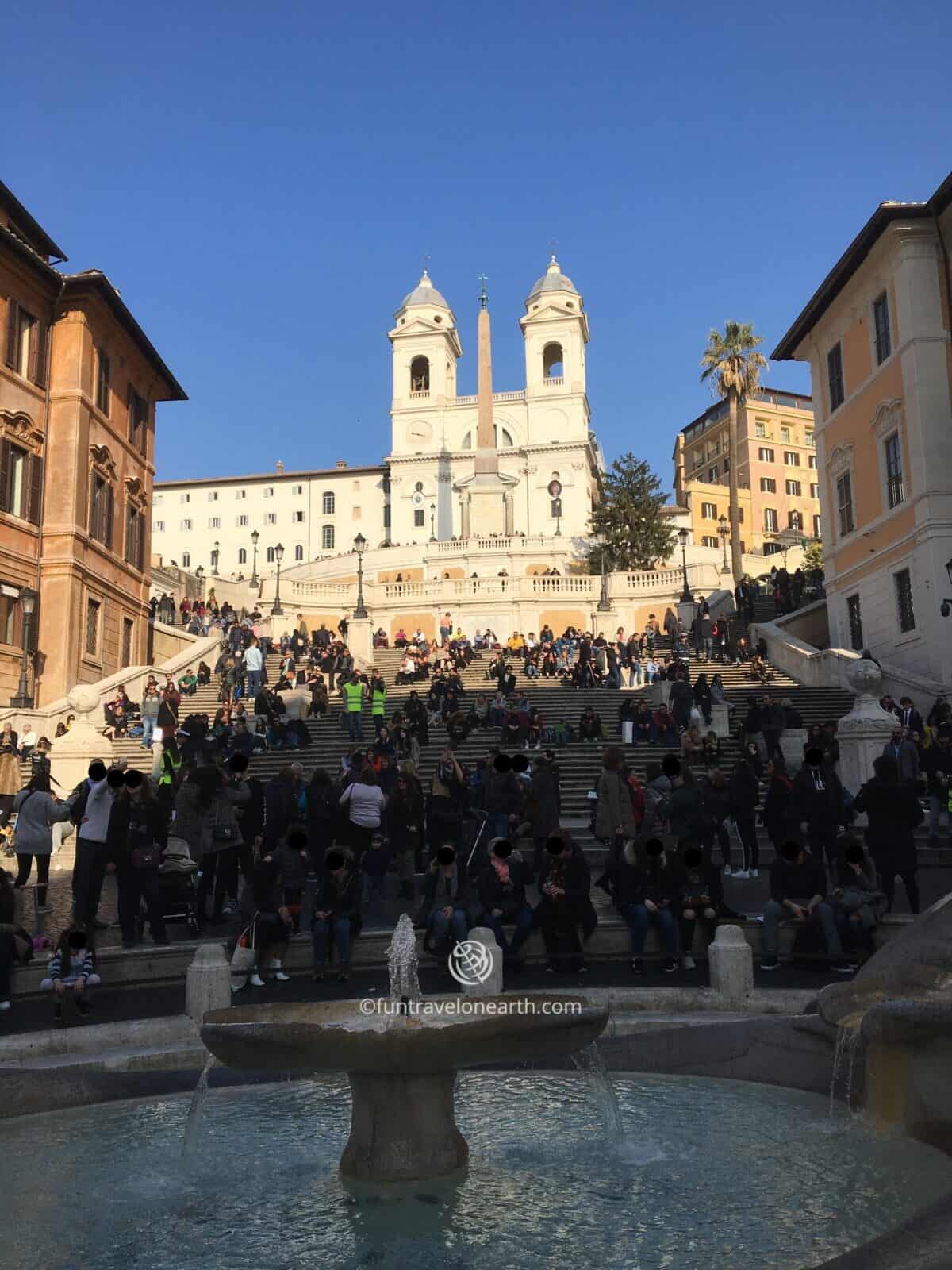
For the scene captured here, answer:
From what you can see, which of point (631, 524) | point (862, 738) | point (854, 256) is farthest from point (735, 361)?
point (862, 738)

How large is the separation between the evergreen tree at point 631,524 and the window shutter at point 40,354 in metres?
34.2

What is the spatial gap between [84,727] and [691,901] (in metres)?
11.0

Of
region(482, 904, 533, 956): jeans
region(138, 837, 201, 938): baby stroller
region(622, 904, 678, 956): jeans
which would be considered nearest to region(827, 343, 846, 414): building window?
region(622, 904, 678, 956): jeans

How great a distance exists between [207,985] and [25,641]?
66.6 ft

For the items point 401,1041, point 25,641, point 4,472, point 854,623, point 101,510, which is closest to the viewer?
point 401,1041

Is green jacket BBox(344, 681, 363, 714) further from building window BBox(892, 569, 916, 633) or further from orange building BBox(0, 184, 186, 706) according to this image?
building window BBox(892, 569, 916, 633)

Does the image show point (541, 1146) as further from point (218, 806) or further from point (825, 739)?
point (825, 739)

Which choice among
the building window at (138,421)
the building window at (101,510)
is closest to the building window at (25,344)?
the building window at (101,510)

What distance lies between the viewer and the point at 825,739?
16.0 meters

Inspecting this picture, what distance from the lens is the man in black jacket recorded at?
8703 mm

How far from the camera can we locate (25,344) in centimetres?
2811

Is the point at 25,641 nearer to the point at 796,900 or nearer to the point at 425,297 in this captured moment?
the point at 796,900

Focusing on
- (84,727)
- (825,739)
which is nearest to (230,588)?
(84,727)

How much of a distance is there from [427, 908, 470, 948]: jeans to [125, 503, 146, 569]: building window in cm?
2585
